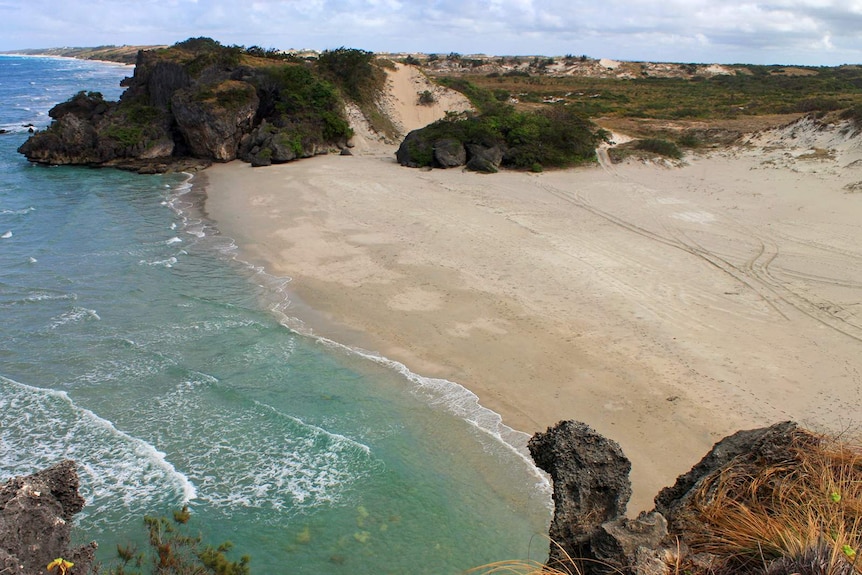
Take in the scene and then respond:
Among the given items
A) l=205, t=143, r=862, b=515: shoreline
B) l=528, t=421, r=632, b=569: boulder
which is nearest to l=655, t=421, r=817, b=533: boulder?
l=528, t=421, r=632, b=569: boulder

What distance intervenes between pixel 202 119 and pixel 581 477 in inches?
1338

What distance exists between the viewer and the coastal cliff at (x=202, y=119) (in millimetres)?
34375

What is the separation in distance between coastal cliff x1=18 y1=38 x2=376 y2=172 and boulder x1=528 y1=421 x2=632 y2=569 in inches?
1207

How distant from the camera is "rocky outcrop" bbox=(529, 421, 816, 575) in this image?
412 cm

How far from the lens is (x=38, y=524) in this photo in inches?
191

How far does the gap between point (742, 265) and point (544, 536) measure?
12250 mm

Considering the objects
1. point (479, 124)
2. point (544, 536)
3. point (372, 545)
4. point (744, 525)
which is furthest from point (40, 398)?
point (479, 124)

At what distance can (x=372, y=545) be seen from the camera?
823 cm

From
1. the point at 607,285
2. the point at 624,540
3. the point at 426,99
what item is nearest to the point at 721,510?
the point at 624,540

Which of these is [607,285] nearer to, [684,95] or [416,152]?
[416,152]

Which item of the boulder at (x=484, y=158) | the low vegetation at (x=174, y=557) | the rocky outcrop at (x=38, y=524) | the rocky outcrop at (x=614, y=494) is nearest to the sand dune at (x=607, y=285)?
the boulder at (x=484, y=158)

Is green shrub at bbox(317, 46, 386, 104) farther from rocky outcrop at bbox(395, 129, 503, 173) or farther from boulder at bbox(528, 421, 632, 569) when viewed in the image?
boulder at bbox(528, 421, 632, 569)

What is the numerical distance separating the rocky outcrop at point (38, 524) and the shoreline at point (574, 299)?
6.85m

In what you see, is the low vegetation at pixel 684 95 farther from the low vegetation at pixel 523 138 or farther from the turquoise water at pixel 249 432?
the turquoise water at pixel 249 432
